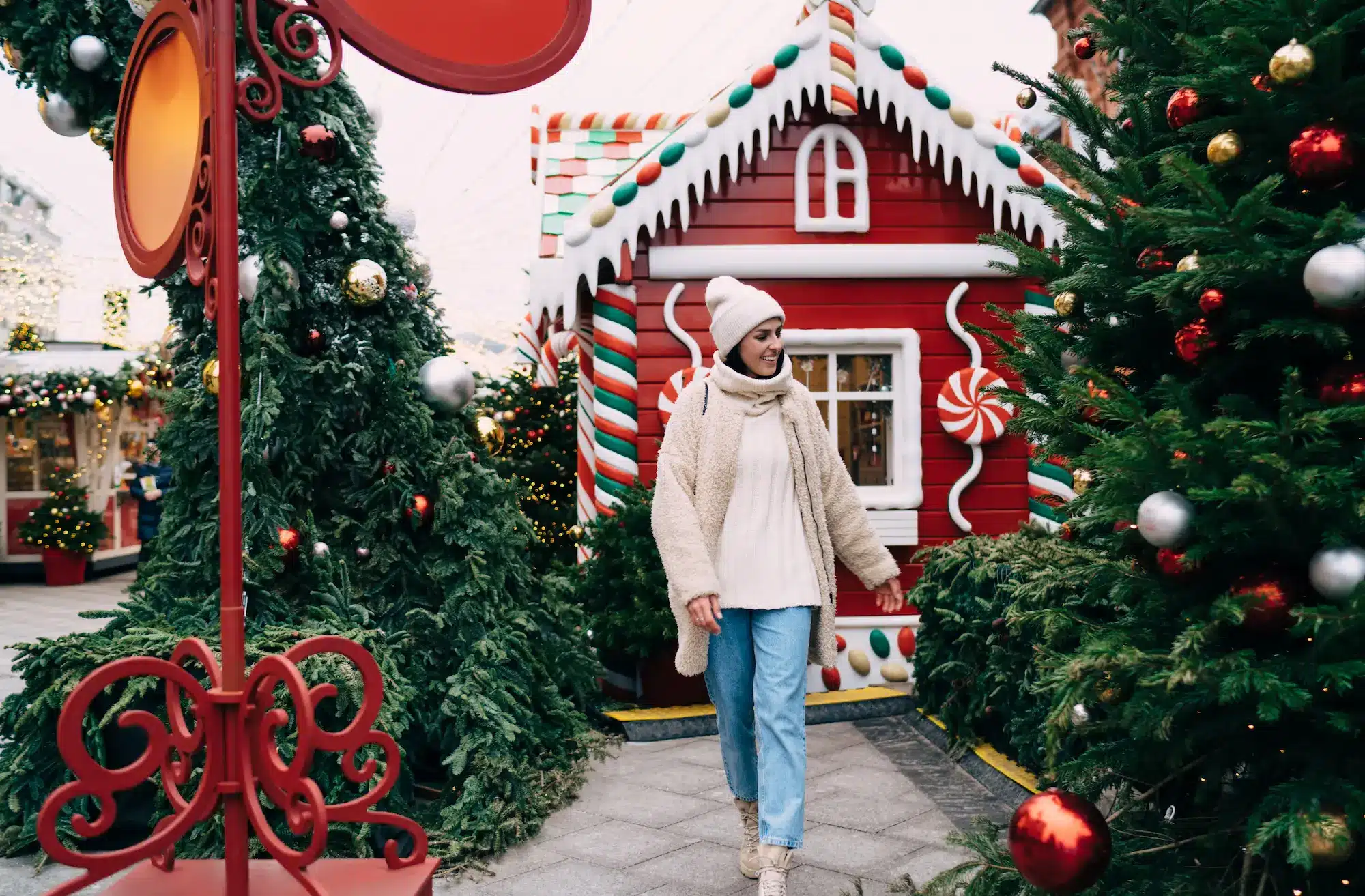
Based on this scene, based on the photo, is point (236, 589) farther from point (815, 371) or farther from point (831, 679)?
point (815, 371)

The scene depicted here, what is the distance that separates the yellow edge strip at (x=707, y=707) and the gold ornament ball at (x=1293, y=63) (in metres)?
4.31

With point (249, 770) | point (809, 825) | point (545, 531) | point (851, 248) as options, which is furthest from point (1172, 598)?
point (545, 531)

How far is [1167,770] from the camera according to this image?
2.42 metres

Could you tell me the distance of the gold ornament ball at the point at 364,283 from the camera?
4.26 meters

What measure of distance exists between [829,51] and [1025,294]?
1958 millimetres

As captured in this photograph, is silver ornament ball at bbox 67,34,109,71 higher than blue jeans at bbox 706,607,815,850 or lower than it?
higher

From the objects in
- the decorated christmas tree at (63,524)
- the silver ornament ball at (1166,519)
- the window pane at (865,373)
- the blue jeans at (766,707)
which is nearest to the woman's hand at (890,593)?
the blue jeans at (766,707)

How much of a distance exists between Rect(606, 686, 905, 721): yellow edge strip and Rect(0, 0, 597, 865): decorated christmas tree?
114 cm

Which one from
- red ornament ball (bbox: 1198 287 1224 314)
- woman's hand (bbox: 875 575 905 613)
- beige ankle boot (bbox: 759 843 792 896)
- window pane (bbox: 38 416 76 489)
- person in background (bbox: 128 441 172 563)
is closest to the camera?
red ornament ball (bbox: 1198 287 1224 314)

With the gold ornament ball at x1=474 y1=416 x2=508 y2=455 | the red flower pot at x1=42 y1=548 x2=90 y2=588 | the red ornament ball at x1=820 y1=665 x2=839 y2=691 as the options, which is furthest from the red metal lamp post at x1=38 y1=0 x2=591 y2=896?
the red flower pot at x1=42 y1=548 x2=90 y2=588

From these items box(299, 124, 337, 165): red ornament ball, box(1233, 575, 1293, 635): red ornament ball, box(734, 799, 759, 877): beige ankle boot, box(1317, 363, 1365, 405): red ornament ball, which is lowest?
box(734, 799, 759, 877): beige ankle boot

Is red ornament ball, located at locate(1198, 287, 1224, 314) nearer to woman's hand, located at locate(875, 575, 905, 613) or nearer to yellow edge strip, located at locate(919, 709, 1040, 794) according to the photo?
woman's hand, located at locate(875, 575, 905, 613)

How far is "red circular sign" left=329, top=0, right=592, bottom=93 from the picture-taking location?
217 cm

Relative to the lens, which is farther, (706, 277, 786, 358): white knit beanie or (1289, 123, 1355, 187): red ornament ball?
(706, 277, 786, 358): white knit beanie
